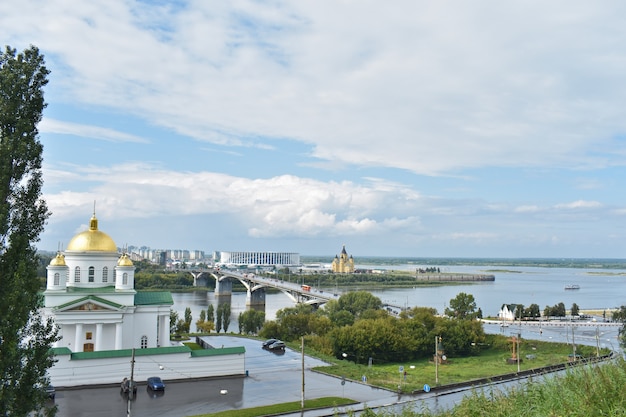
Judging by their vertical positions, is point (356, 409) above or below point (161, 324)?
below

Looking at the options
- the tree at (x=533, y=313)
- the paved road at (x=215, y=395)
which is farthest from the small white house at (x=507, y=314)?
the paved road at (x=215, y=395)

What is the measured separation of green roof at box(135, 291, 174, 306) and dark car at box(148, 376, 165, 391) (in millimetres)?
4741

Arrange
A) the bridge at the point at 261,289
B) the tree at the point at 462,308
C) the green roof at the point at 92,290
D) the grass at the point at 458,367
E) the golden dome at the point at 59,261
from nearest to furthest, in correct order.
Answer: the grass at the point at 458,367 → the golden dome at the point at 59,261 → the green roof at the point at 92,290 → the tree at the point at 462,308 → the bridge at the point at 261,289

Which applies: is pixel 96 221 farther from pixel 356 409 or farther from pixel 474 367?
pixel 474 367

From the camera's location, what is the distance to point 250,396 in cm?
1839

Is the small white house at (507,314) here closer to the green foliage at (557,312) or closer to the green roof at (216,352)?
the green foliage at (557,312)

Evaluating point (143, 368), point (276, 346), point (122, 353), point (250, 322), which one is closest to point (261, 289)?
point (250, 322)

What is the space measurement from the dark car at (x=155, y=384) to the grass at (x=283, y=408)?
3.74 meters

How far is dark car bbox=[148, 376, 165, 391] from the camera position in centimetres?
1886

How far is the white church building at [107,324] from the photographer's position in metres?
19.3

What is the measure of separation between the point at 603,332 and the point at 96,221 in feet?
111

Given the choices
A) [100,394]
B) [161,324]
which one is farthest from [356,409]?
[161,324]

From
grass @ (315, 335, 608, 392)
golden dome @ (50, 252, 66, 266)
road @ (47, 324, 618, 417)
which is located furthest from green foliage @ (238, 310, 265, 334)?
golden dome @ (50, 252, 66, 266)

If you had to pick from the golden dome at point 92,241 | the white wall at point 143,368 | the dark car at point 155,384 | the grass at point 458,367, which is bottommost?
the grass at point 458,367
